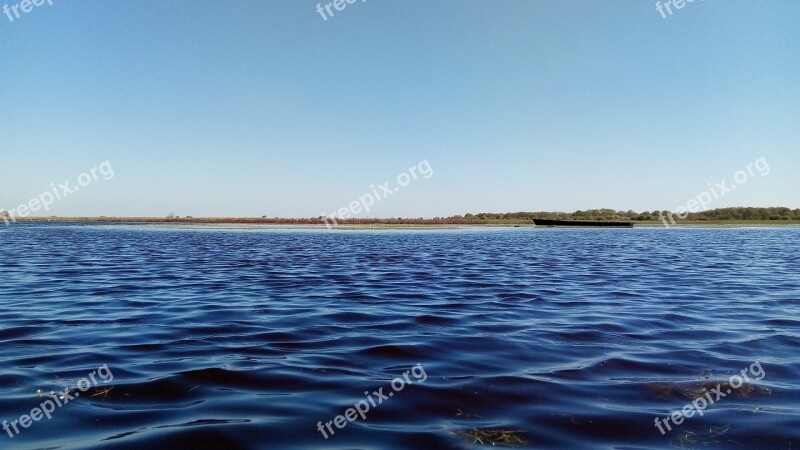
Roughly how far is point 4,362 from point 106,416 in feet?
10.2

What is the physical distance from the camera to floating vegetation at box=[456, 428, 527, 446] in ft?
14.6

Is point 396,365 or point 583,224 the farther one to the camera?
point 583,224

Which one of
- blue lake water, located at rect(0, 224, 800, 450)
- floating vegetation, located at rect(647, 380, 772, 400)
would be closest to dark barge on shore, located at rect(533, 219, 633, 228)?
blue lake water, located at rect(0, 224, 800, 450)

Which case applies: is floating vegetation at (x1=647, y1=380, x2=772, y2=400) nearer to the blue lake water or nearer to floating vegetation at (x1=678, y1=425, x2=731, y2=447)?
the blue lake water

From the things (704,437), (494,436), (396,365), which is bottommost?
(704,437)

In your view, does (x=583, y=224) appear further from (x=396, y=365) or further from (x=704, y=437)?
(x=704, y=437)

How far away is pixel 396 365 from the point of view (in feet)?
22.9

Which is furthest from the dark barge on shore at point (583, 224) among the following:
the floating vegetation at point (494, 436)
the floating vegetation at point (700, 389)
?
the floating vegetation at point (494, 436)

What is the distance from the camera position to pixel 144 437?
450cm

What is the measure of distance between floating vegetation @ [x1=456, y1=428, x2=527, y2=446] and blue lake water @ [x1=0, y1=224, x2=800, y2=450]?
0.02 meters

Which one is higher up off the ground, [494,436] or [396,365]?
[396,365]

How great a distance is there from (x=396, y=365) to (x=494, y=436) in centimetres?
257

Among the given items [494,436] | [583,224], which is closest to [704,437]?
[494,436]

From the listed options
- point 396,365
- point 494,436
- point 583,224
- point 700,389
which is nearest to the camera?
point 494,436
